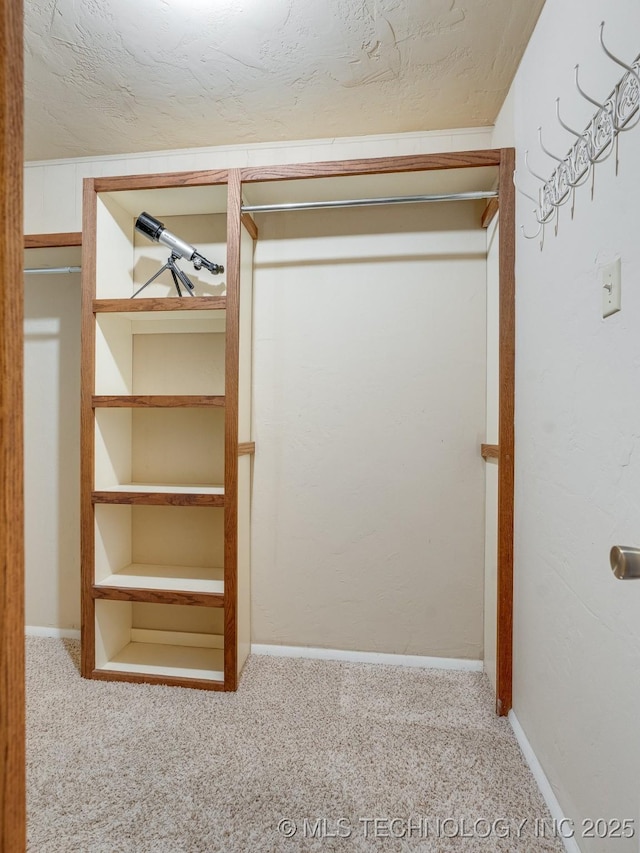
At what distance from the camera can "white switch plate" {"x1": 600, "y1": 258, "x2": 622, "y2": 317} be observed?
0.98m

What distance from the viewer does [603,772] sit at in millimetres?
1030

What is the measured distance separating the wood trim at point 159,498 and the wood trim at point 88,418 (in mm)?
67

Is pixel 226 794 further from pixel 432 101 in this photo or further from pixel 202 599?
pixel 432 101

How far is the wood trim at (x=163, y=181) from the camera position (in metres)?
1.92

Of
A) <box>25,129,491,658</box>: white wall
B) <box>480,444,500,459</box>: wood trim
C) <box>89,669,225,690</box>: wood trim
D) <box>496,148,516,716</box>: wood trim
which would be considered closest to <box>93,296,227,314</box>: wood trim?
<box>25,129,491,658</box>: white wall

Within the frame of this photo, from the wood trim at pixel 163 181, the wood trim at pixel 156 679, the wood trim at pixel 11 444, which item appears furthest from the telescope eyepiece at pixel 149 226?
the wood trim at pixel 156 679

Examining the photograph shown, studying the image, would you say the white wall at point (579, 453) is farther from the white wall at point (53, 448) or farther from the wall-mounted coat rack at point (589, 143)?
the white wall at point (53, 448)

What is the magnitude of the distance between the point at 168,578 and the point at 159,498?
1.40 ft

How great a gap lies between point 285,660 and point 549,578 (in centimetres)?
134

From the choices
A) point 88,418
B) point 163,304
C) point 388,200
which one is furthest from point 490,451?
point 88,418

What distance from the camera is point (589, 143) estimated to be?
112 centimetres

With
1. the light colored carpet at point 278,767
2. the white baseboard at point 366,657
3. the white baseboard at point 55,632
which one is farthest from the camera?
the white baseboard at point 55,632

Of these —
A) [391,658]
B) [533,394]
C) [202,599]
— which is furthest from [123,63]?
[391,658]

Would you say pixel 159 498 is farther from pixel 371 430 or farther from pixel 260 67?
pixel 260 67
